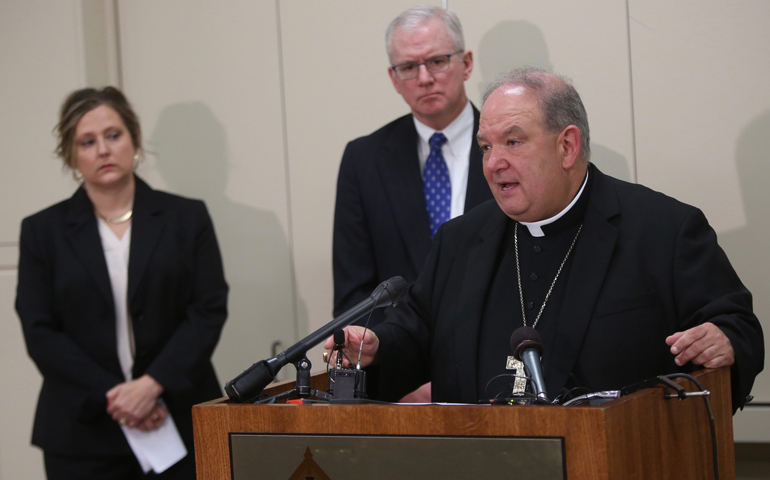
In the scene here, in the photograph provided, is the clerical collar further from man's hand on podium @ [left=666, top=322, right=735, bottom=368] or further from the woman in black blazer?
the woman in black blazer

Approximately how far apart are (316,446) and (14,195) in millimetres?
3632

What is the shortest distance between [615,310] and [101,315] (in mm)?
2042

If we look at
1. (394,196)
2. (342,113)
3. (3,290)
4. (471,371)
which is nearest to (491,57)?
(342,113)

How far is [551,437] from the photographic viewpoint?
56.5 inches

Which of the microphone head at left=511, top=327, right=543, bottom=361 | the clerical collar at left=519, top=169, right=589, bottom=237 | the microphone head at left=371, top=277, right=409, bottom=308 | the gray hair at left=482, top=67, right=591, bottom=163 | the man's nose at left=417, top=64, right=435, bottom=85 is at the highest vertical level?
the man's nose at left=417, top=64, right=435, bottom=85

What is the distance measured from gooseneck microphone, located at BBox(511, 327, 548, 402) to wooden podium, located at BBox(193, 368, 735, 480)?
0.12 metres

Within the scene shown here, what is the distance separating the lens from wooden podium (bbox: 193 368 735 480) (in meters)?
1.41

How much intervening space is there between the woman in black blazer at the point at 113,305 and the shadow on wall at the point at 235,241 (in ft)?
3.22

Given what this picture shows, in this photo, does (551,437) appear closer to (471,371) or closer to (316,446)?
(316,446)

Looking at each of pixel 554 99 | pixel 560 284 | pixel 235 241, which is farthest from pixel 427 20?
pixel 235 241

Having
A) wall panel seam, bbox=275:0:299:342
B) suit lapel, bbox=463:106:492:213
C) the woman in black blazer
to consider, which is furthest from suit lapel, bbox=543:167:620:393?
wall panel seam, bbox=275:0:299:342

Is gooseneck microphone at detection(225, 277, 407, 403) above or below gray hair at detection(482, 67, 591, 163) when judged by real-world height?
below

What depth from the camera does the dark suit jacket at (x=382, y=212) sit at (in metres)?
3.05

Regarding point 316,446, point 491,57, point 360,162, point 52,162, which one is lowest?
point 316,446
